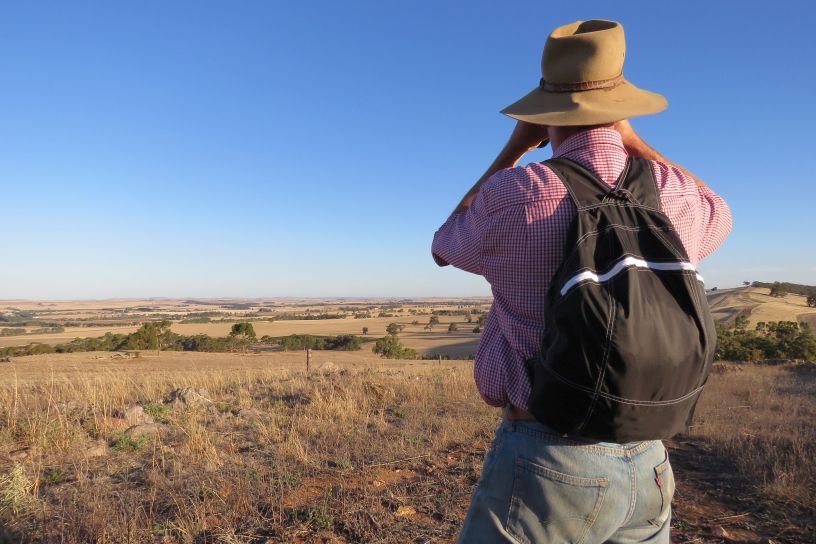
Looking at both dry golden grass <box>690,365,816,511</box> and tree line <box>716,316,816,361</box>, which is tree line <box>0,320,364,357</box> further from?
dry golden grass <box>690,365,816,511</box>

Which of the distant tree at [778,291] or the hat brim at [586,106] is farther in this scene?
the distant tree at [778,291]

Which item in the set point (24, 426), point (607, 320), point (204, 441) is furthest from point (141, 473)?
point (607, 320)

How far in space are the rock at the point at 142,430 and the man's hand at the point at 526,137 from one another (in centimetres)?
578

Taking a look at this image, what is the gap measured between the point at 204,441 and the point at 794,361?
21.7m

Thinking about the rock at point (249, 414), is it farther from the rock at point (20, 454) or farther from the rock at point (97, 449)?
the rock at point (20, 454)

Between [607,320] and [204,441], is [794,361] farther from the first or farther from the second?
[607,320]

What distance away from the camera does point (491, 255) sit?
1361mm

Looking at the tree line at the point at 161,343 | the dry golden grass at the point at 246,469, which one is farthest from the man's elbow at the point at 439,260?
the tree line at the point at 161,343

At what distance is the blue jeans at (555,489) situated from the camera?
1.24m

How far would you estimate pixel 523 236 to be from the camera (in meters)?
1.26

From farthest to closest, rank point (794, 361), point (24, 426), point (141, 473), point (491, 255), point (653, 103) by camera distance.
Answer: point (794, 361), point (24, 426), point (141, 473), point (653, 103), point (491, 255)

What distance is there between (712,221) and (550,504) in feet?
3.22

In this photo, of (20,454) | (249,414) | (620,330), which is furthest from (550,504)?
(249,414)

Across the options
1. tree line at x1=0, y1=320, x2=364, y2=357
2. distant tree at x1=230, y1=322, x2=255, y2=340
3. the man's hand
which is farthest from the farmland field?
distant tree at x1=230, y1=322, x2=255, y2=340
